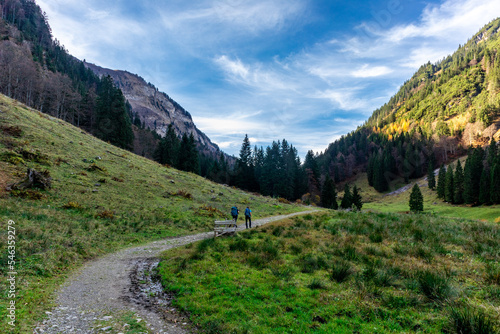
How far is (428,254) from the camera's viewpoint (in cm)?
1091

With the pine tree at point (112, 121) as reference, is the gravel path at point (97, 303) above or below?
below

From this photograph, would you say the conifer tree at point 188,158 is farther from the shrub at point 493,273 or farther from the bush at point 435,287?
the shrub at point 493,273

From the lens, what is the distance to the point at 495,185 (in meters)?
52.8

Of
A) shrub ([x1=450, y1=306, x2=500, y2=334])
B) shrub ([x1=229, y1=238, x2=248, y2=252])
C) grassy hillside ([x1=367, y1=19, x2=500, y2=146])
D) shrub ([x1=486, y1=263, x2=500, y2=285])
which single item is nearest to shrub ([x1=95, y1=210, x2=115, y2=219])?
shrub ([x1=229, y1=238, x2=248, y2=252])

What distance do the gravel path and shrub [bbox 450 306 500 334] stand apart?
6.90 metres

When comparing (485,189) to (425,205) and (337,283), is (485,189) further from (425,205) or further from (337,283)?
(337,283)

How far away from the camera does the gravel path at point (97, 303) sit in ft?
19.3

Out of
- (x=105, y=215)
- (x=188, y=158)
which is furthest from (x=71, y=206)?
(x=188, y=158)

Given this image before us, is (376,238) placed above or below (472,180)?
below

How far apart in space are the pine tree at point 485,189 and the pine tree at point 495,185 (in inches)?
73.8

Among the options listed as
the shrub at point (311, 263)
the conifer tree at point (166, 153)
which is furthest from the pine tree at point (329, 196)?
the shrub at point (311, 263)

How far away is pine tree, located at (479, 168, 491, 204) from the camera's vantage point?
184 feet

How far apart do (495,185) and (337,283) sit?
7213 cm

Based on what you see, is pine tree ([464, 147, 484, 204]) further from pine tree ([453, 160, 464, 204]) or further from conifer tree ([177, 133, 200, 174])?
conifer tree ([177, 133, 200, 174])
